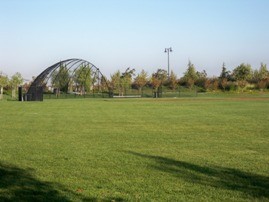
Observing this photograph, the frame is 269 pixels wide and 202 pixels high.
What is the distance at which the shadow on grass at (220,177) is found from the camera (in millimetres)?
5633

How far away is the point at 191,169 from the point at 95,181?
6.34ft

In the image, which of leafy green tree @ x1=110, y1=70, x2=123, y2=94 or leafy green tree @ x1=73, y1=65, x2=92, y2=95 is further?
leafy green tree @ x1=110, y1=70, x2=123, y2=94

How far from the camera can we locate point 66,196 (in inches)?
205

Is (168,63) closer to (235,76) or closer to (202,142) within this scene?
(235,76)

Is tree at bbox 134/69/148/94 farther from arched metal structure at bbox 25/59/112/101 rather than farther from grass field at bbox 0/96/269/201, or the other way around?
grass field at bbox 0/96/269/201

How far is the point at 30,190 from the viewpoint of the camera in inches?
217

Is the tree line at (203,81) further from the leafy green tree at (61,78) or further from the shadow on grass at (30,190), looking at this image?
the shadow on grass at (30,190)

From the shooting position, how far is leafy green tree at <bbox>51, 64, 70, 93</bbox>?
54156mm

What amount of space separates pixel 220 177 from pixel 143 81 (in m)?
75.1

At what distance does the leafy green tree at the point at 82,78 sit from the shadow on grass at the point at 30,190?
51338 millimetres

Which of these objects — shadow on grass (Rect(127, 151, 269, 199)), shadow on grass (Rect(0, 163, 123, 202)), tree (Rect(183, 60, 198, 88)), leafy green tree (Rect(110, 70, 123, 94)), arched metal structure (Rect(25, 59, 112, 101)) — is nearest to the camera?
shadow on grass (Rect(0, 163, 123, 202))

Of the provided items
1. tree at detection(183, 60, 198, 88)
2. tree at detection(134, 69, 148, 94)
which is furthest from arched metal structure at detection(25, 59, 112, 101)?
tree at detection(183, 60, 198, 88)

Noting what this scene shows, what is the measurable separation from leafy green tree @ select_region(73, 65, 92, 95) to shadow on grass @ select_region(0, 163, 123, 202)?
168 ft

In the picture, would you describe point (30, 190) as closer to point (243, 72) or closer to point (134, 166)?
point (134, 166)
